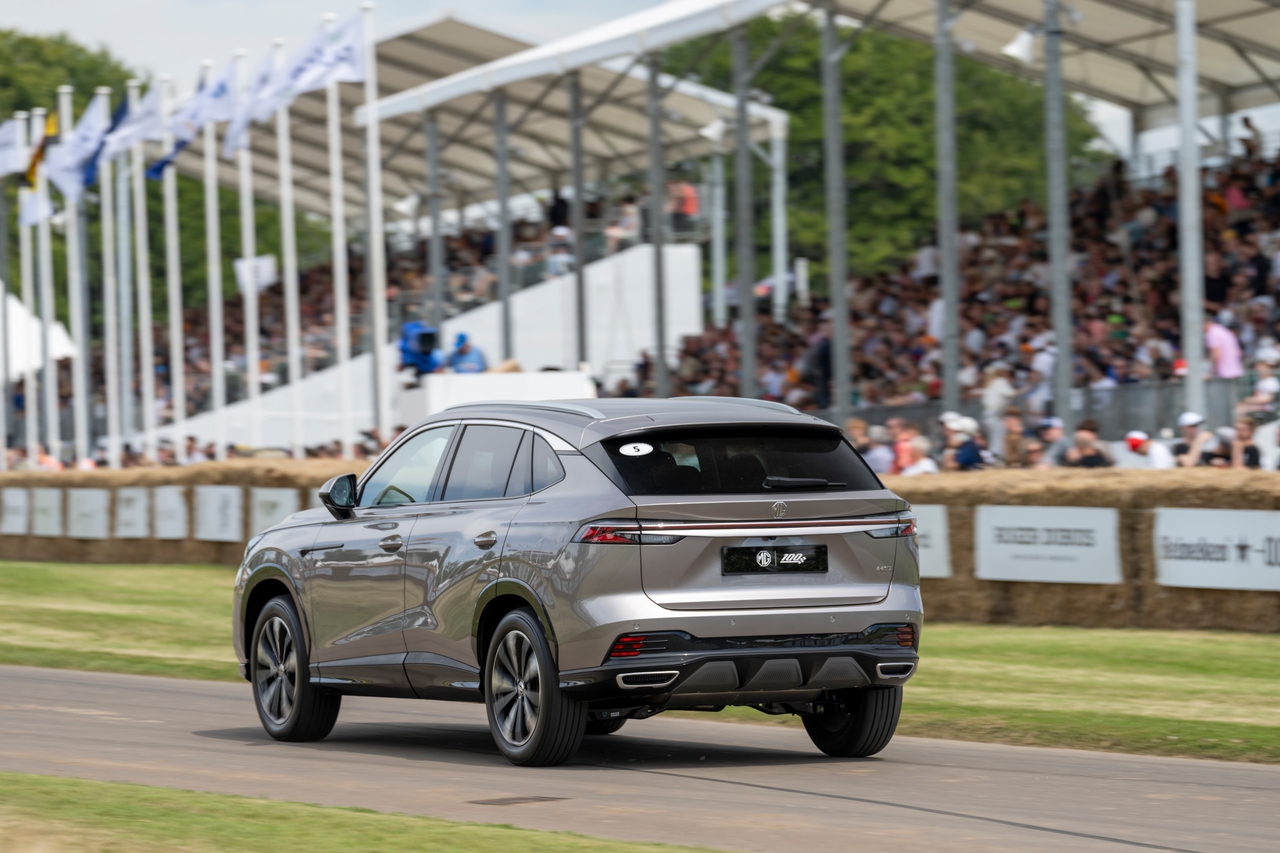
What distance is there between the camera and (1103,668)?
1510 centimetres

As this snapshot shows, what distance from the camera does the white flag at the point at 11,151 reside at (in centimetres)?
4744

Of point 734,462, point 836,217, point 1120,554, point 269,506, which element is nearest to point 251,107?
point 269,506

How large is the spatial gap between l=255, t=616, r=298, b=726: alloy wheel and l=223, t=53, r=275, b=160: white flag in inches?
1031

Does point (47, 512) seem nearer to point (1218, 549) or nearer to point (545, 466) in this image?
point (1218, 549)

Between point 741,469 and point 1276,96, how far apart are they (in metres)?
28.6

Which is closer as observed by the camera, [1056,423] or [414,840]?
[414,840]

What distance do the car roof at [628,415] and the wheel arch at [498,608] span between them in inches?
29.2

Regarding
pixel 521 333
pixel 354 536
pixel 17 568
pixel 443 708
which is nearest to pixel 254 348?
pixel 521 333

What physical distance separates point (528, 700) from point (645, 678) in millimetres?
774

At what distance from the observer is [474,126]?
4941 centimetres

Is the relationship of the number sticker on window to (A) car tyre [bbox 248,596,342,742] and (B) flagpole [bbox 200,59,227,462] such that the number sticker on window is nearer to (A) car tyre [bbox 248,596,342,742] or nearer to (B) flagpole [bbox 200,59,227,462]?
(A) car tyre [bbox 248,596,342,742]

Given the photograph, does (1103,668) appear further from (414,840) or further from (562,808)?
(414,840)

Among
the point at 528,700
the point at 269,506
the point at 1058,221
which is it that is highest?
the point at 1058,221

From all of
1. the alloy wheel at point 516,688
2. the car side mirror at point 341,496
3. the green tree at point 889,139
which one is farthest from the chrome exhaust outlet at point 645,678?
the green tree at point 889,139
